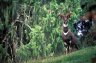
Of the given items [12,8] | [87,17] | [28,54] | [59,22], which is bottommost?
[28,54]

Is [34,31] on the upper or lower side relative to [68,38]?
lower

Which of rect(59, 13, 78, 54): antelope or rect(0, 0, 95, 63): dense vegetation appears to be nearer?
rect(59, 13, 78, 54): antelope

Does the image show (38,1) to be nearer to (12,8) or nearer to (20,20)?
(20,20)

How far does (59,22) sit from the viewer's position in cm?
2942

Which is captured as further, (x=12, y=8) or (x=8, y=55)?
(x=8, y=55)

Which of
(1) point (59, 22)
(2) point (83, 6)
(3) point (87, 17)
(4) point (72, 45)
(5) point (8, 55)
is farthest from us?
(1) point (59, 22)

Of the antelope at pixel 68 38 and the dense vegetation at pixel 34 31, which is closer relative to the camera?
the antelope at pixel 68 38

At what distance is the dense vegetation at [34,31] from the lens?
2742 centimetres

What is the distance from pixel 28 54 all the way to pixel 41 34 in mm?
1937

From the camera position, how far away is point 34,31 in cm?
2844

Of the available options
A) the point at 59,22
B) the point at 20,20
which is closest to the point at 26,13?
the point at 20,20

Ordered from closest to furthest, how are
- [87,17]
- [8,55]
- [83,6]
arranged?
[87,17]
[83,6]
[8,55]

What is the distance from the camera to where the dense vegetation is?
2742 centimetres

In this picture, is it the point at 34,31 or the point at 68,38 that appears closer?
the point at 68,38
